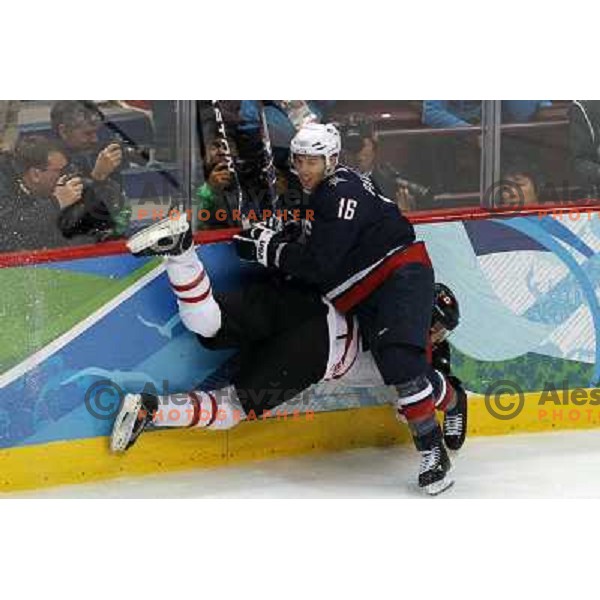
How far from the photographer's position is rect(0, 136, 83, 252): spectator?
4.04 metres

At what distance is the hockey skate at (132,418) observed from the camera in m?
4.04

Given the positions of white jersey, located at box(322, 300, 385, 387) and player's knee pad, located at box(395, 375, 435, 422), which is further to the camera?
white jersey, located at box(322, 300, 385, 387)

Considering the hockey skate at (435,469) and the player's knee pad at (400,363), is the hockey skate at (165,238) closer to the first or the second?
the player's knee pad at (400,363)

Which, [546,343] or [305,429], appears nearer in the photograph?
[305,429]

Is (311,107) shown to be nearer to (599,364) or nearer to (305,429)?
(305,429)

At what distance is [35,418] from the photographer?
4.03 metres

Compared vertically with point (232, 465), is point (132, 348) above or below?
above

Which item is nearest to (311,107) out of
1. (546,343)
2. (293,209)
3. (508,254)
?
(293,209)

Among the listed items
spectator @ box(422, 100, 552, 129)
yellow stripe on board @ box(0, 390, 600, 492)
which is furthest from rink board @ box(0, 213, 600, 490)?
spectator @ box(422, 100, 552, 129)

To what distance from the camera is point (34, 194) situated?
13.4 ft

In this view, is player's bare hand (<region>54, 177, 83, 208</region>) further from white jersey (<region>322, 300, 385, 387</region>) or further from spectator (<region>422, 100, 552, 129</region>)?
spectator (<region>422, 100, 552, 129</region>)

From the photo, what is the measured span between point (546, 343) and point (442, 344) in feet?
1.40

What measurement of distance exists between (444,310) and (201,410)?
832mm

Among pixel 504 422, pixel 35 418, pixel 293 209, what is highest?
pixel 293 209
